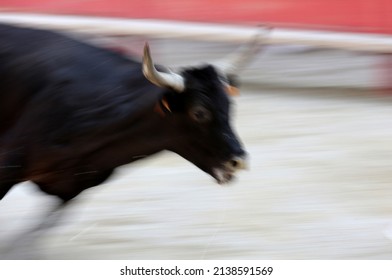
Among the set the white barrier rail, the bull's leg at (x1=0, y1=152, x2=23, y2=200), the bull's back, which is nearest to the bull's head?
the bull's back

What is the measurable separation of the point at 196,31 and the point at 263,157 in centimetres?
209

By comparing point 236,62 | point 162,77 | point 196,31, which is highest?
point 196,31

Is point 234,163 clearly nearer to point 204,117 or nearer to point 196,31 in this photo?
point 204,117

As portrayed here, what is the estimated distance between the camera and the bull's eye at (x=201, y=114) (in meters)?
4.31

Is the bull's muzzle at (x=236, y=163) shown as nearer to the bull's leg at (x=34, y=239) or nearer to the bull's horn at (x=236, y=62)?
the bull's horn at (x=236, y=62)

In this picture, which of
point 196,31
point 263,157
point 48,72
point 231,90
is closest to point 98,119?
point 48,72

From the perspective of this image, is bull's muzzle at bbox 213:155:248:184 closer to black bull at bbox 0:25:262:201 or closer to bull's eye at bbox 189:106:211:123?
black bull at bbox 0:25:262:201

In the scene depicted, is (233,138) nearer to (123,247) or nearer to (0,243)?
(123,247)

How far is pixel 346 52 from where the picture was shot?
324 inches

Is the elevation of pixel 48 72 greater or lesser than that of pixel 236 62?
lesser

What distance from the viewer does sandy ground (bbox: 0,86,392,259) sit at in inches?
192

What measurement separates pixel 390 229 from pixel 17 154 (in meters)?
1.93

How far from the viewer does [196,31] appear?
328 inches

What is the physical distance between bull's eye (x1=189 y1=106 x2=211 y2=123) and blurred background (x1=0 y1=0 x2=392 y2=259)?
766 millimetres
